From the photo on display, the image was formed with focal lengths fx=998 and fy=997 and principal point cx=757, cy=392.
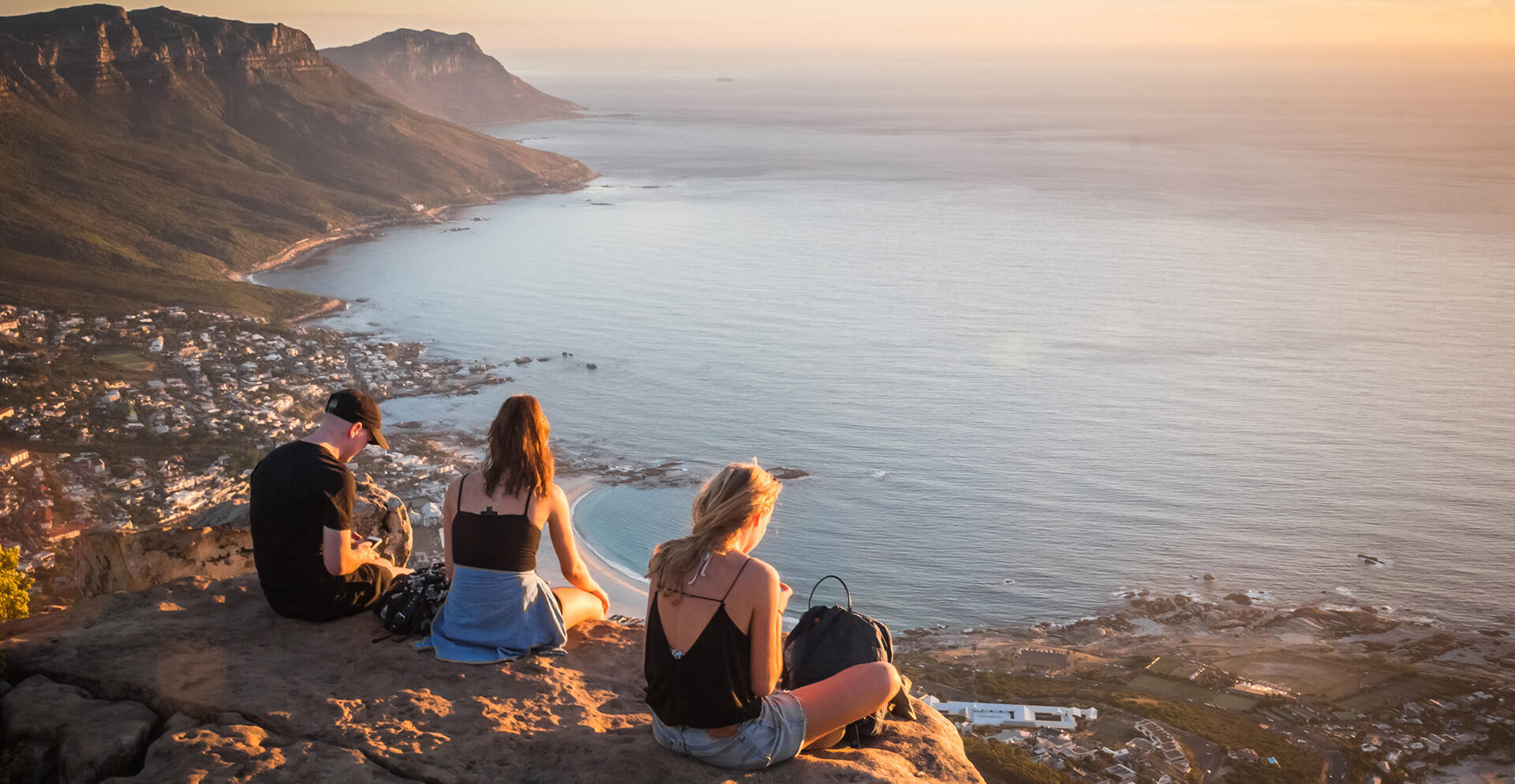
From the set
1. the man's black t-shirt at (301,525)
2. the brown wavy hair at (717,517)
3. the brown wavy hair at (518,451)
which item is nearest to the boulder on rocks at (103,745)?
the man's black t-shirt at (301,525)

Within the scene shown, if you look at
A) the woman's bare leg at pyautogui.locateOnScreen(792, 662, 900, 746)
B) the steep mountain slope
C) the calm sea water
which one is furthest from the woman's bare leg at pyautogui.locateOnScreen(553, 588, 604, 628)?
the steep mountain slope

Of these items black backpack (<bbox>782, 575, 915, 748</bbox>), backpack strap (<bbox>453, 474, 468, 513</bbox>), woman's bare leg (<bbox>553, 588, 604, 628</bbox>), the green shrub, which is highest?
backpack strap (<bbox>453, 474, 468, 513</bbox>)

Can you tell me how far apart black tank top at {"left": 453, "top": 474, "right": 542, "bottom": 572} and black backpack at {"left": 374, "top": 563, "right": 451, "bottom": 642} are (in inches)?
25.3

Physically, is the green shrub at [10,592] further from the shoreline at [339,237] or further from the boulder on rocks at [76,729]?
the shoreline at [339,237]

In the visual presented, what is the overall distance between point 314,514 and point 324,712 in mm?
1285

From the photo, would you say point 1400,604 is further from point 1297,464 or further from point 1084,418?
point 1084,418

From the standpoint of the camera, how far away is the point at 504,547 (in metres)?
6.00

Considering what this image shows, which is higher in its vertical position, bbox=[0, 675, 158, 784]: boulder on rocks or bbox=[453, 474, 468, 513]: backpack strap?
bbox=[453, 474, 468, 513]: backpack strap

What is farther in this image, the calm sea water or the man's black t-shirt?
the calm sea water

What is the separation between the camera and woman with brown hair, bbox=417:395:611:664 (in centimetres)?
585

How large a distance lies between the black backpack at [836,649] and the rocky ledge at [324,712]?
0.16 meters

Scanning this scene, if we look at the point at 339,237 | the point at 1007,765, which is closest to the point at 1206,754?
the point at 1007,765

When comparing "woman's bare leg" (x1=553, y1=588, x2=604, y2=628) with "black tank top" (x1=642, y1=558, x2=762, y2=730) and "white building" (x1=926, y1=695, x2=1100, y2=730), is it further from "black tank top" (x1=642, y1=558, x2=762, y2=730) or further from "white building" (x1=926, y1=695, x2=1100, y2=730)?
"white building" (x1=926, y1=695, x2=1100, y2=730)

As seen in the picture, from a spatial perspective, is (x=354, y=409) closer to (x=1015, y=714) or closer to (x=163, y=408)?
(x=1015, y=714)
